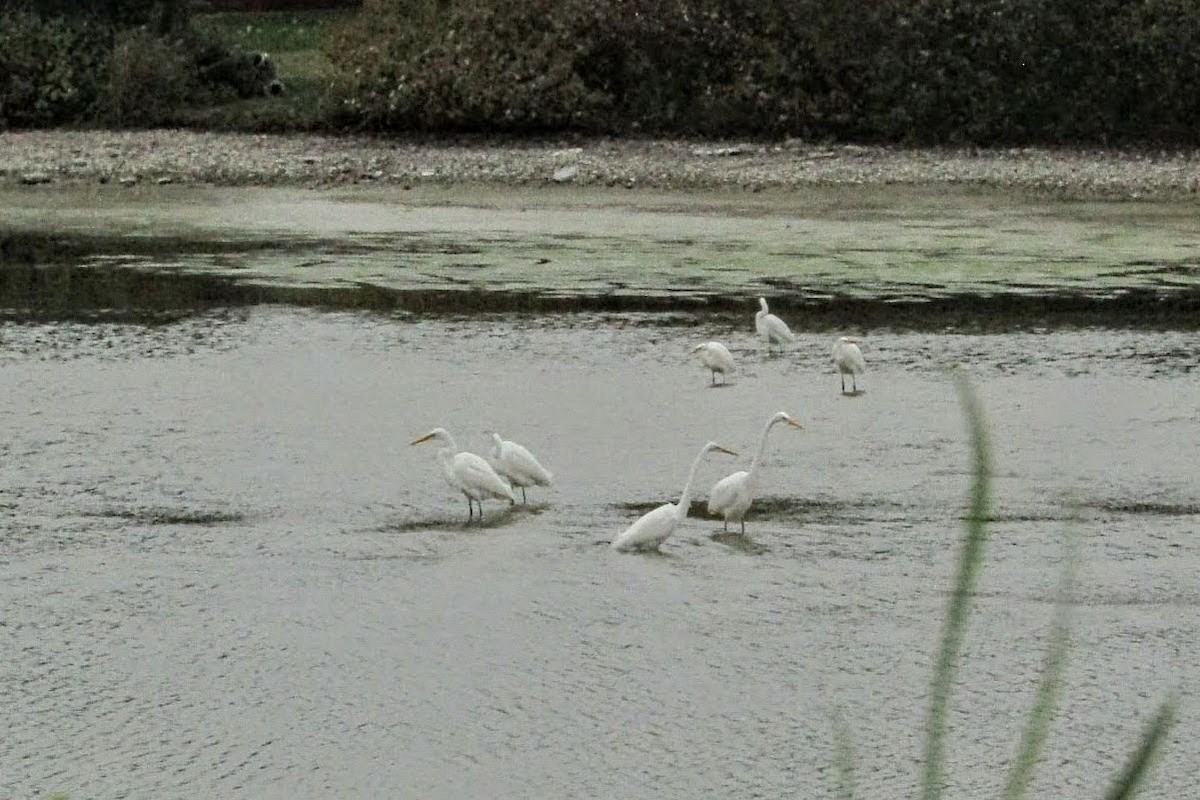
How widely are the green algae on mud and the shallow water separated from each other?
2.42 m

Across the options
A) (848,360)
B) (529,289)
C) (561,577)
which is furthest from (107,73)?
(561,577)

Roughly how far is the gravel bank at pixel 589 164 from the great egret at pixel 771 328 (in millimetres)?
9818

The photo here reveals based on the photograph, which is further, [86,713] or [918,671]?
[918,671]

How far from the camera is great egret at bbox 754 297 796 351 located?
13.8 meters

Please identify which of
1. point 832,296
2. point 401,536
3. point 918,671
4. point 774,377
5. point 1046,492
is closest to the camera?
point 918,671

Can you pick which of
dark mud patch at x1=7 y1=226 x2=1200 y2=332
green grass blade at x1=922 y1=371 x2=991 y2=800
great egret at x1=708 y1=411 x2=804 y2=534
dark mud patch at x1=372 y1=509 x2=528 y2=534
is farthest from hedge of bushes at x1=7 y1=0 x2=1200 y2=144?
green grass blade at x1=922 y1=371 x2=991 y2=800

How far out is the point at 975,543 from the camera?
1495 millimetres

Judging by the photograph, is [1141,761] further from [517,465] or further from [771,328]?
[771,328]

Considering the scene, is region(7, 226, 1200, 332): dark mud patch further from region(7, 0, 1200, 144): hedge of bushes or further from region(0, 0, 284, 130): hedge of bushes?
region(0, 0, 284, 130): hedge of bushes

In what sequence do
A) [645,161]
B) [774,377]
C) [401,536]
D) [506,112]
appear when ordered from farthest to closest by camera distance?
[506,112] < [645,161] < [774,377] < [401,536]

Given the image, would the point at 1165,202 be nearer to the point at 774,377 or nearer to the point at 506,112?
the point at 506,112

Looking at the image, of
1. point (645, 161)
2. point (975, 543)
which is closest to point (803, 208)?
point (645, 161)

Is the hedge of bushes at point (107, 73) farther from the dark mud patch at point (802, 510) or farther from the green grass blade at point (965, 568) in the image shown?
the green grass blade at point (965, 568)

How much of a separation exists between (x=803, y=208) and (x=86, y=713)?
16.2 m
